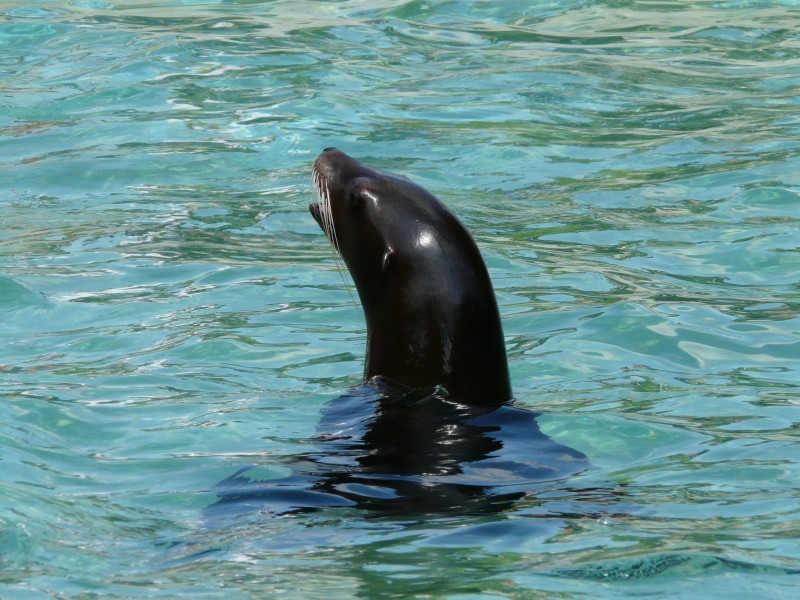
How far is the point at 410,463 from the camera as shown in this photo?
14.3 ft

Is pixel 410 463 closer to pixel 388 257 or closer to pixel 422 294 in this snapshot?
pixel 422 294

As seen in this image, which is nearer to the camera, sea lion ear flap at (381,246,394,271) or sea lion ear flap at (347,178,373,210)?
sea lion ear flap at (381,246,394,271)

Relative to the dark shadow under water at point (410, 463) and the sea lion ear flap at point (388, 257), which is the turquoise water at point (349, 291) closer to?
the dark shadow under water at point (410, 463)

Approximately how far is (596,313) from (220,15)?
25.5 ft

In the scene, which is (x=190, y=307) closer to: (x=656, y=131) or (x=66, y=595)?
(x=66, y=595)

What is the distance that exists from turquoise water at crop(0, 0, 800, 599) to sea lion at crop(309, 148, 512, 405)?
0.83 feet

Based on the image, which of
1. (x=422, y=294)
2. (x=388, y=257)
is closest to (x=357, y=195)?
(x=388, y=257)

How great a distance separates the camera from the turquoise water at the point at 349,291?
12.0 ft

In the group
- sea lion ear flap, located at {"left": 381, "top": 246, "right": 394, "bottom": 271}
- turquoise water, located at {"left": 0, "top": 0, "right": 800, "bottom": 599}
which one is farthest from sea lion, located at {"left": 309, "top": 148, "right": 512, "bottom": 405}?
turquoise water, located at {"left": 0, "top": 0, "right": 800, "bottom": 599}

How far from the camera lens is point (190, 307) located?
273 inches

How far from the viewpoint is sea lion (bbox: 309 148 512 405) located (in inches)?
193

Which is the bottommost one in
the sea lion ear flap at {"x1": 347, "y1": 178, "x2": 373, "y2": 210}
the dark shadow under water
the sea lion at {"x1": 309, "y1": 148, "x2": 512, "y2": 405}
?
the dark shadow under water

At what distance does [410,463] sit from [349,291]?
2232 mm

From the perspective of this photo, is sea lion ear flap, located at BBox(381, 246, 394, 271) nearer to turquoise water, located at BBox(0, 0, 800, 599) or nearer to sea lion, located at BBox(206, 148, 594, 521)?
sea lion, located at BBox(206, 148, 594, 521)
